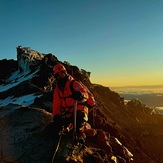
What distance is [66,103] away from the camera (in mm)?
12250

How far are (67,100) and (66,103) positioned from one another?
0.44 feet

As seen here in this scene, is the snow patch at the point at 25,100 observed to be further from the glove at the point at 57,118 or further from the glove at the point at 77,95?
the glove at the point at 77,95

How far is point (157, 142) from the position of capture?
58219 mm

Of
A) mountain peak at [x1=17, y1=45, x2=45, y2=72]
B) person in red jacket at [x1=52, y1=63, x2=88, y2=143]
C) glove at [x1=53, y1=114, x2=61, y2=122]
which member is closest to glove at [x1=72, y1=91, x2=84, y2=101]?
person in red jacket at [x1=52, y1=63, x2=88, y2=143]

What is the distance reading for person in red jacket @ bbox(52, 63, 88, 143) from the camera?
Result: 11884 millimetres

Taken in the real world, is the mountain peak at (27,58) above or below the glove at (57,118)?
above

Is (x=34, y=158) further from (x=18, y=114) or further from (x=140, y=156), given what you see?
(x=140, y=156)

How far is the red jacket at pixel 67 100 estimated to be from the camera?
1184cm

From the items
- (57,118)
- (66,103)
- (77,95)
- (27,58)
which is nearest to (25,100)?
(57,118)

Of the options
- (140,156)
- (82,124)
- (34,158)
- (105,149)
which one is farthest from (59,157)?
(140,156)

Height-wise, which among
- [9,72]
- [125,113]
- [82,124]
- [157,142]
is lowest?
[157,142]

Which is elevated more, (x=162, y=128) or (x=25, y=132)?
(x=25, y=132)

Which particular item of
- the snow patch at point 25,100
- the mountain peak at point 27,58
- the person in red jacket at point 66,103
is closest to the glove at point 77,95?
the person in red jacket at point 66,103

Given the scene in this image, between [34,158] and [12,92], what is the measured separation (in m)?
33.3
